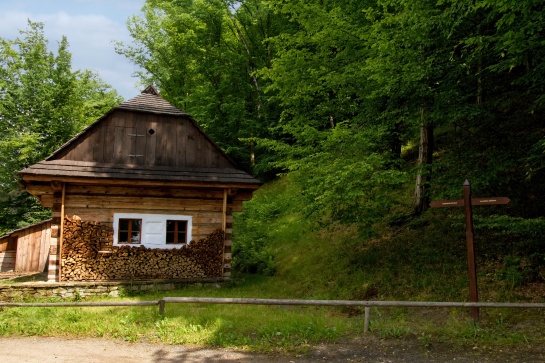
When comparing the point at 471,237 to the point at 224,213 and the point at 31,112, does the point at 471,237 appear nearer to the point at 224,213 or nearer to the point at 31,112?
the point at 224,213

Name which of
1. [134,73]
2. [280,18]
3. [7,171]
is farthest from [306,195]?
[134,73]

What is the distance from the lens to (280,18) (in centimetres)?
2769

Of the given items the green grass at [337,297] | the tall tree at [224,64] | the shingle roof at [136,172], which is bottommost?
the green grass at [337,297]

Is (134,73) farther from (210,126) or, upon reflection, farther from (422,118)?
(422,118)

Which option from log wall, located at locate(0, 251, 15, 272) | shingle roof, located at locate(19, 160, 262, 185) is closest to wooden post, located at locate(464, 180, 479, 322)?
shingle roof, located at locate(19, 160, 262, 185)

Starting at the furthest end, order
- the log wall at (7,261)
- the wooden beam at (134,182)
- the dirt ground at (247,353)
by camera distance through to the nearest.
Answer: the log wall at (7,261)
the wooden beam at (134,182)
the dirt ground at (247,353)

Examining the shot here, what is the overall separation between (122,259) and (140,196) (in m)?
2.19

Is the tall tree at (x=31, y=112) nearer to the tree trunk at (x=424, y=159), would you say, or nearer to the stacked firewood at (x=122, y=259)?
the stacked firewood at (x=122, y=259)

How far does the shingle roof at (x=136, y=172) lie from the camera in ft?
42.4

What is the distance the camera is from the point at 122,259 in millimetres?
13641

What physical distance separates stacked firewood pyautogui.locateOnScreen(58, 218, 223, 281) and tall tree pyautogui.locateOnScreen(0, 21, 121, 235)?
50.4 ft

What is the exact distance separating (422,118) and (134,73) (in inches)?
1162

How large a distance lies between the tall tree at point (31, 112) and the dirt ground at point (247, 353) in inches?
871

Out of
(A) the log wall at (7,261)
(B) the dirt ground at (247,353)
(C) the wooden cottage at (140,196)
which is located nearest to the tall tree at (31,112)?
(A) the log wall at (7,261)
